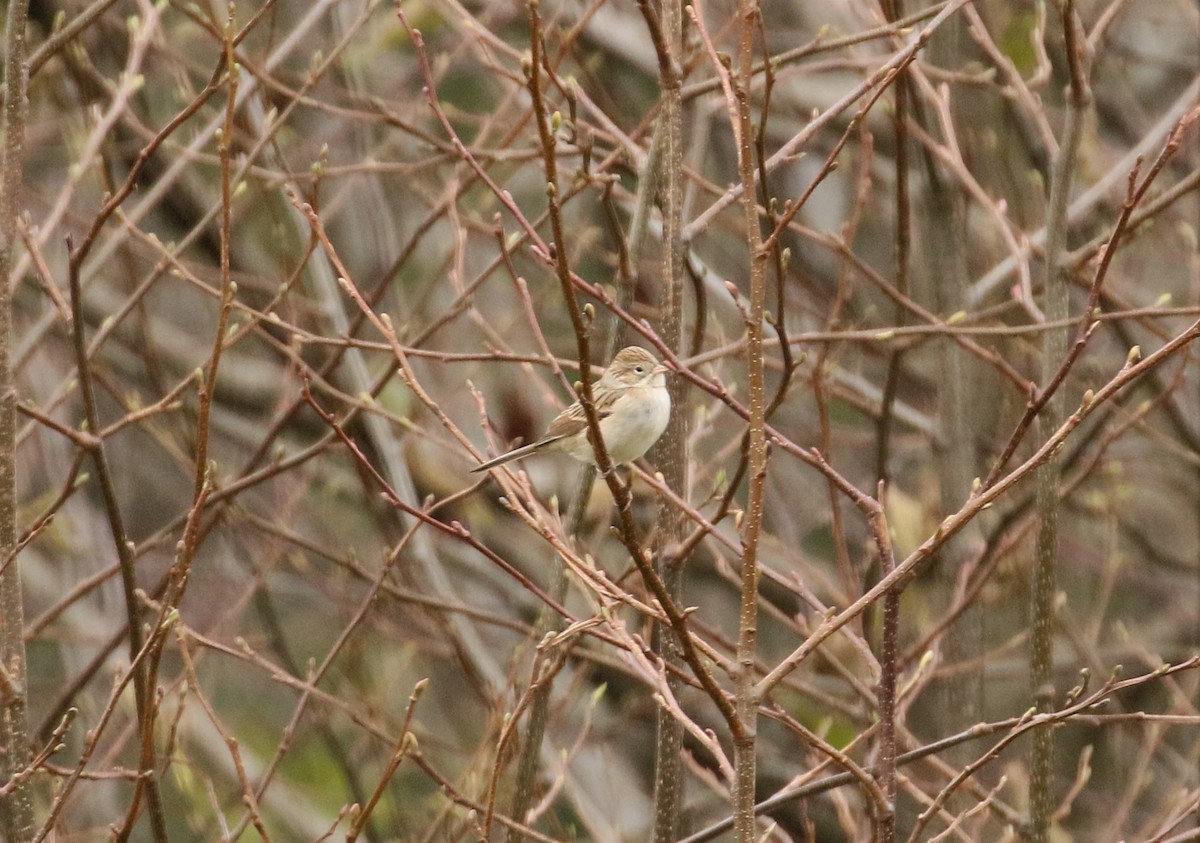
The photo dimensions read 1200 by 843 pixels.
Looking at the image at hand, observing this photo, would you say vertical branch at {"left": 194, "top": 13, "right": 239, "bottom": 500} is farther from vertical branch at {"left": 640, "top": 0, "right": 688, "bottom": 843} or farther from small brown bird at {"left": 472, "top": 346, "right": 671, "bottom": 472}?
small brown bird at {"left": 472, "top": 346, "right": 671, "bottom": 472}

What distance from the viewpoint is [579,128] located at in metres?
4.47

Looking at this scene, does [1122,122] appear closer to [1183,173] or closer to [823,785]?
[1183,173]

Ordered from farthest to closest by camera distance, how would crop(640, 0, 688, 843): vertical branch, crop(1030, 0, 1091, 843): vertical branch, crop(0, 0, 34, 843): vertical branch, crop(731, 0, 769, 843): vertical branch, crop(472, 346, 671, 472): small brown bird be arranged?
crop(472, 346, 671, 472): small brown bird, crop(1030, 0, 1091, 843): vertical branch, crop(640, 0, 688, 843): vertical branch, crop(0, 0, 34, 843): vertical branch, crop(731, 0, 769, 843): vertical branch

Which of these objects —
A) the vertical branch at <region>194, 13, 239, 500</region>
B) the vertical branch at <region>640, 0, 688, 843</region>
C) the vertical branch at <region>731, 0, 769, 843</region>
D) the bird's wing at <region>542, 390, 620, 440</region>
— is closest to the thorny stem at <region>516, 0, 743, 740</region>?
the vertical branch at <region>731, 0, 769, 843</region>

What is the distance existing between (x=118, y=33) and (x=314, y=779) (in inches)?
203

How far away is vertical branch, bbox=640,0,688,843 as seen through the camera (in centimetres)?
382

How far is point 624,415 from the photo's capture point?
4.91 metres

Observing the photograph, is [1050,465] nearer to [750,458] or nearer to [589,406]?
[750,458]

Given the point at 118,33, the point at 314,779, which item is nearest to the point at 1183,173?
the point at 118,33

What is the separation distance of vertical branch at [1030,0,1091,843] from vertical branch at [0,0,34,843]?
257 cm

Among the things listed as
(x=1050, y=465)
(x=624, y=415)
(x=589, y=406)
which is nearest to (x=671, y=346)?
(x=624, y=415)

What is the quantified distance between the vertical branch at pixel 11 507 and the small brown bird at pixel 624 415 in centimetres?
144

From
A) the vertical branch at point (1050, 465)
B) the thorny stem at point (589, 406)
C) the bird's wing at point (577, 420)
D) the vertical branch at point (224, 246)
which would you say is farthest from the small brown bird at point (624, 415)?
the thorny stem at point (589, 406)

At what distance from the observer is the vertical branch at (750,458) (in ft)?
8.08
